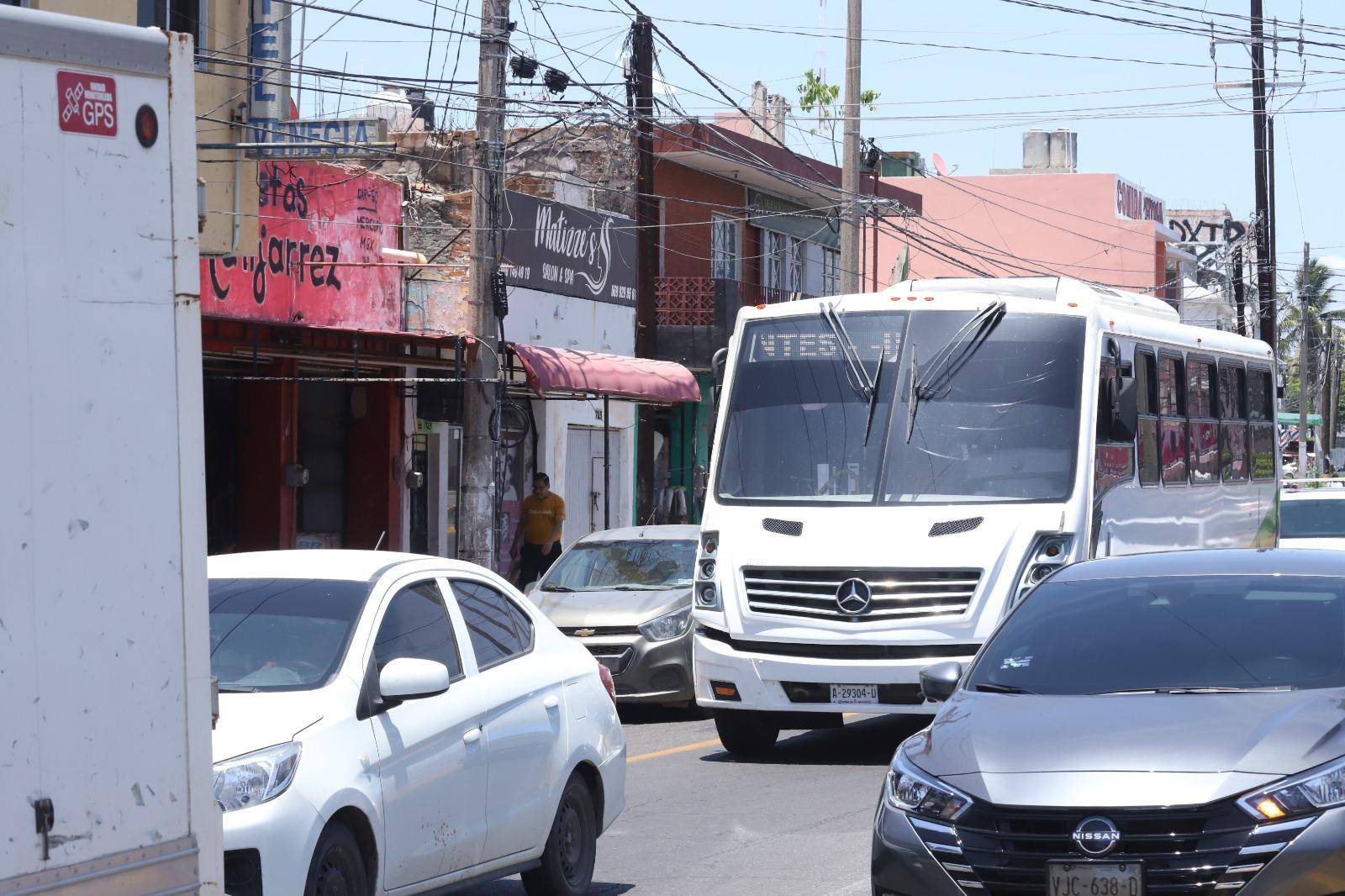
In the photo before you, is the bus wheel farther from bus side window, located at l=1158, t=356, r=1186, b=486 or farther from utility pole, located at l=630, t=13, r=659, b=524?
utility pole, located at l=630, t=13, r=659, b=524

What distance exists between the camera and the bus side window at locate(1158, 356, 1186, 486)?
15.4 m

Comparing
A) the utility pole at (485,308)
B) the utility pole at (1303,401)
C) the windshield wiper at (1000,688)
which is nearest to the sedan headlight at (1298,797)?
the windshield wiper at (1000,688)

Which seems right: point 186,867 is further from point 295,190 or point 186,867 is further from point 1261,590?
point 295,190

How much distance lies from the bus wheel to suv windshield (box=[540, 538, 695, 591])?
9.51 feet

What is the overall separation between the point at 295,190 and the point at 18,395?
17.0m

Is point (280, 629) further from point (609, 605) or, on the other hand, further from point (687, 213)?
point (687, 213)

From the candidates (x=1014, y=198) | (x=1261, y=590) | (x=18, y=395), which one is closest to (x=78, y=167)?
(x=18, y=395)

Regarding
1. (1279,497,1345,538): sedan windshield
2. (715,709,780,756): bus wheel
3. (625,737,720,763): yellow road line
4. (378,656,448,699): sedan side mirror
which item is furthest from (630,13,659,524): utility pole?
(378,656,448,699): sedan side mirror

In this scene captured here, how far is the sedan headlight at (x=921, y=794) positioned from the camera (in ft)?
19.8

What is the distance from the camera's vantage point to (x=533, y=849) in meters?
7.70

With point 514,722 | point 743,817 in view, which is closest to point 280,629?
point 514,722

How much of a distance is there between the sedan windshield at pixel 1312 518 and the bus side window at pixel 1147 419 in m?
7.92

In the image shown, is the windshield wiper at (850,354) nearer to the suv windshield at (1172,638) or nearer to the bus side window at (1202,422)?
the bus side window at (1202,422)

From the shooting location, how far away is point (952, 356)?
43.6 ft
